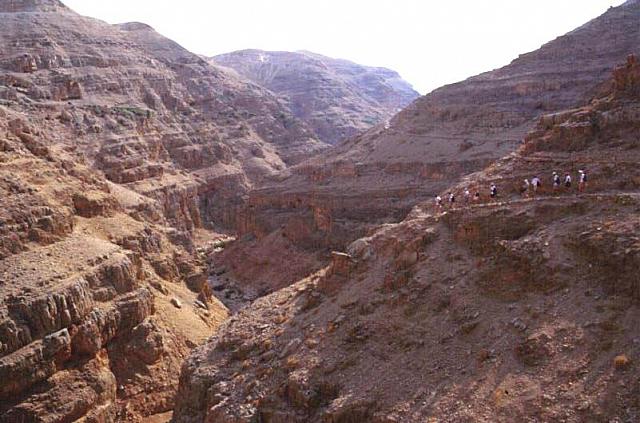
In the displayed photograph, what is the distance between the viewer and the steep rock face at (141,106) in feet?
281

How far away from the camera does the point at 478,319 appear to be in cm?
2192

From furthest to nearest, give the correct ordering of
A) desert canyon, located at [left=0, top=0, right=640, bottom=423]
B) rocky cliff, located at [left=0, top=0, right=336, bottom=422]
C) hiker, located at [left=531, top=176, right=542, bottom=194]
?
rocky cliff, located at [left=0, top=0, right=336, bottom=422] → hiker, located at [left=531, top=176, right=542, bottom=194] → desert canyon, located at [left=0, top=0, right=640, bottom=423]

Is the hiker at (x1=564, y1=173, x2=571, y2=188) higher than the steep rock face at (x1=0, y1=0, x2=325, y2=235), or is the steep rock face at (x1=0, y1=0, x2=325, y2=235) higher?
the steep rock face at (x1=0, y1=0, x2=325, y2=235)

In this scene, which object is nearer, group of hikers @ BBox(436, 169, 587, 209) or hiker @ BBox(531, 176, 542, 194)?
group of hikers @ BBox(436, 169, 587, 209)

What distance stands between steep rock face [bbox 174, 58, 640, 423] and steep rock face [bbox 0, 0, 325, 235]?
57444mm

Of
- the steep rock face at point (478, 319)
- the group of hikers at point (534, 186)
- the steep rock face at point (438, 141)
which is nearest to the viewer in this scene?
the steep rock face at point (478, 319)

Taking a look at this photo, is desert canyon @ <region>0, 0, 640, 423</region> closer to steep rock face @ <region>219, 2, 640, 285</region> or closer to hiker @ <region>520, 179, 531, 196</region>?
hiker @ <region>520, 179, 531, 196</region>

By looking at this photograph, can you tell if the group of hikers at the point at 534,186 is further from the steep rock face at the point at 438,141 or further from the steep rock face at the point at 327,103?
the steep rock face at the point at 327,103

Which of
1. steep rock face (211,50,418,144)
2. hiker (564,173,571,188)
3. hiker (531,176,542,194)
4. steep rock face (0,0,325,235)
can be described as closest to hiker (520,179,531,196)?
hiker (531,176,542,194)

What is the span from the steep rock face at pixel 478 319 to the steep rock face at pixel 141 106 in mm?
57444

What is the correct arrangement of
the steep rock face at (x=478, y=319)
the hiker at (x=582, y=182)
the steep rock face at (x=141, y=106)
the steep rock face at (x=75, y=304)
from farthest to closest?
the steep rock face at (x=141, y=106) → the steep rock face at (x=75, y=304) → the hiker at (x=582, y=182) → the steep rock face at (x=478, y=319)

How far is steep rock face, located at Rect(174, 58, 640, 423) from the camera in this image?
1808 cm

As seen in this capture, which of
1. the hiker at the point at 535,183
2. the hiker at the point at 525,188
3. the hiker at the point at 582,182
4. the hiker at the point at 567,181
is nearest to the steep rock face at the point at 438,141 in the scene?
the hiker at the point at 525,188

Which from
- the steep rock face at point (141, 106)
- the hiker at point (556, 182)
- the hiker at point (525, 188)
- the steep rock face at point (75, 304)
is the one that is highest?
the steep rock face at point (141, 106)
